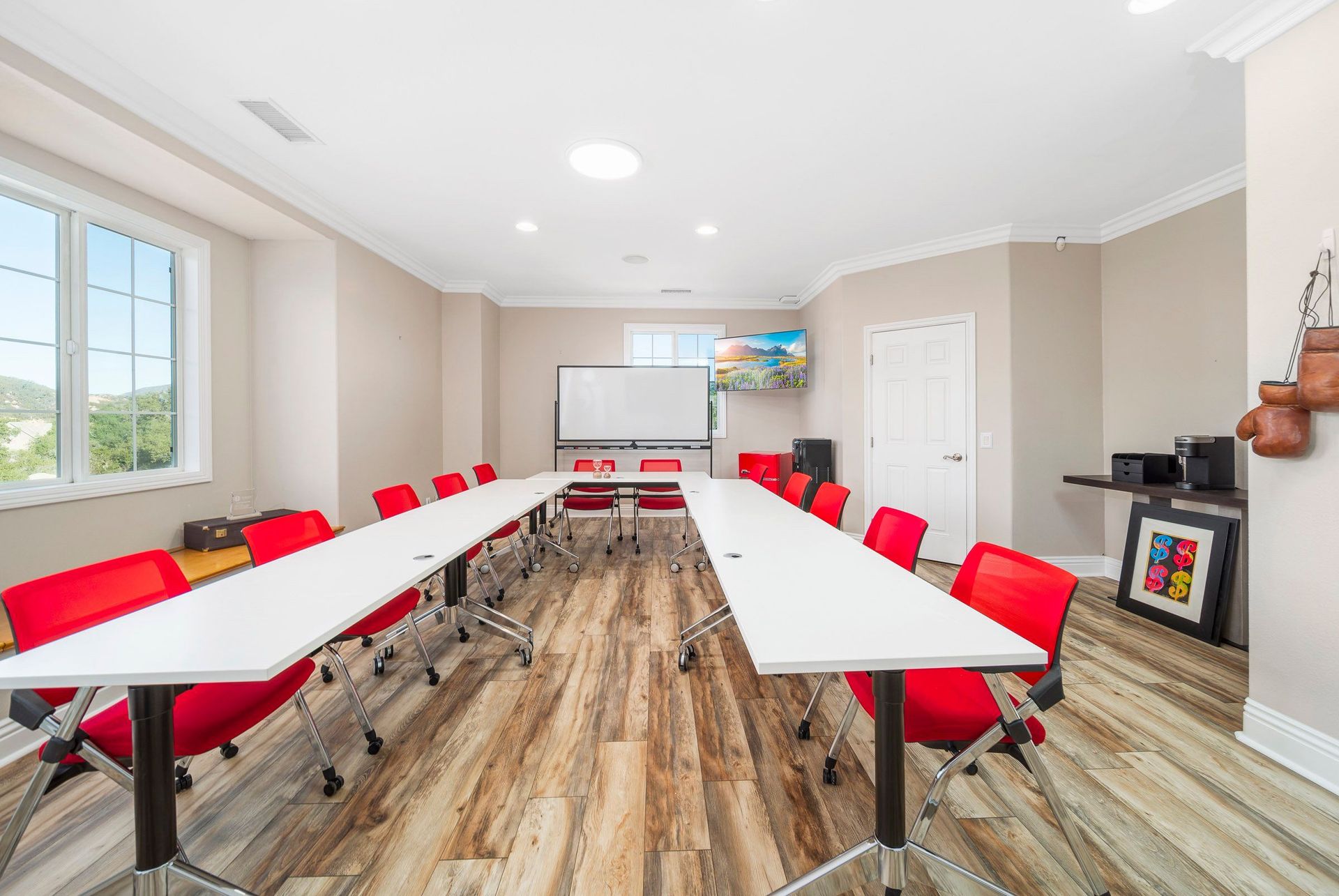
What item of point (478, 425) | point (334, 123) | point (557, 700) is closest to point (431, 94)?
point (334, 123)

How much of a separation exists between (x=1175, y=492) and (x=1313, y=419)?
56.1 inches

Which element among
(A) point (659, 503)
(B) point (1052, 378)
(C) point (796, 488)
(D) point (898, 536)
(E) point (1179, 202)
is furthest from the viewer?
(A) point (659, 503)

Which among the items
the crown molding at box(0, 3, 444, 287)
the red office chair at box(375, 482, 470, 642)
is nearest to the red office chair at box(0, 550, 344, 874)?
the red office chair at box(375, 482, 470, 642)

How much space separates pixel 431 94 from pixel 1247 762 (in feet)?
14.4

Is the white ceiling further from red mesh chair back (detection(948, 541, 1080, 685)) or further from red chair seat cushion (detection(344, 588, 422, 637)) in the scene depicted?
red chair seat cushion (detection(344, 588, 422, 637))

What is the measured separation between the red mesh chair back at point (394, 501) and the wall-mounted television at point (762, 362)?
374 centimetres

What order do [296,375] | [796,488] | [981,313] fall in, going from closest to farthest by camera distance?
[796,488]
[296,375]
[981,313]

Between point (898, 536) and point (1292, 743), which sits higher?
point (898, 536)

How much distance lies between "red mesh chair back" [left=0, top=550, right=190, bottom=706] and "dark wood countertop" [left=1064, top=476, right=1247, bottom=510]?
4.66 m

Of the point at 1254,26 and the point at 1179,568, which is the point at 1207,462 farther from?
the point at 1254,26

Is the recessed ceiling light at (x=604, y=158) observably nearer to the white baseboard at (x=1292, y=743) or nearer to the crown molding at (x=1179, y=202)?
the crown molding at (x=1179, y=202)

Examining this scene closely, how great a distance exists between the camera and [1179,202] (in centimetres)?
334

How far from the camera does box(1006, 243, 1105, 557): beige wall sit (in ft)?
12.9

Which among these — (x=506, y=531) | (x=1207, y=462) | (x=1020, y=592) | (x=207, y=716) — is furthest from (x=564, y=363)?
(x=1207, y=462)
